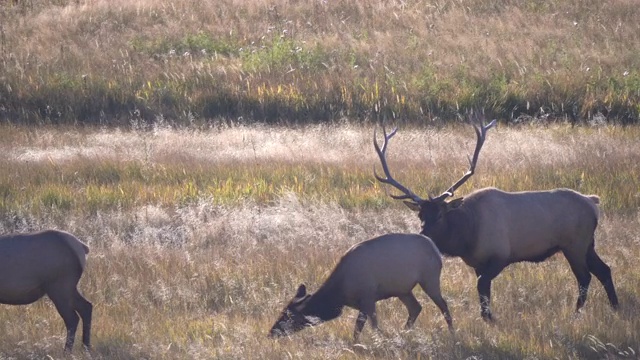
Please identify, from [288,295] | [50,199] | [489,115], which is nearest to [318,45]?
[489,115]

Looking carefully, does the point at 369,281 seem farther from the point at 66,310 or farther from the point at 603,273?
the point at 603,273

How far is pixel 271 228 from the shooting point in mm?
13258

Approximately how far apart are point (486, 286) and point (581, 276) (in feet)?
3.68

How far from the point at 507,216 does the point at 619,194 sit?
4.76 metres

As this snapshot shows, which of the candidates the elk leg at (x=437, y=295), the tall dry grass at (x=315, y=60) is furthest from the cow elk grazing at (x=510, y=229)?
the tall dry grass at (x=315, y=60)

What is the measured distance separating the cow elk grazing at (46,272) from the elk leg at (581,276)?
477 centimetres

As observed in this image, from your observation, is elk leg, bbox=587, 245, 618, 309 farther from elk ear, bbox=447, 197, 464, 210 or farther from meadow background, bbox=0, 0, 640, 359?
elk ear, bbox=447, 197, 464, 210

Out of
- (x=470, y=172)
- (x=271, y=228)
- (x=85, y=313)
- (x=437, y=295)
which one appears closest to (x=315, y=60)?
(x=271, y=228)

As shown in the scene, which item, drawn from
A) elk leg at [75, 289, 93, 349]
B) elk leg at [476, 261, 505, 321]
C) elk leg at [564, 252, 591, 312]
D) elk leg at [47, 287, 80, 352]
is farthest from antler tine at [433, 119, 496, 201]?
elk leg at [47, 287, 80, 352]

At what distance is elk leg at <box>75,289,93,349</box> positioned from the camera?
28.2 ft

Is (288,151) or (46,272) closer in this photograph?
(46,272)

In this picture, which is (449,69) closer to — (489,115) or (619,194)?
(489,115)

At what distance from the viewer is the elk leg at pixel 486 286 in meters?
9.55

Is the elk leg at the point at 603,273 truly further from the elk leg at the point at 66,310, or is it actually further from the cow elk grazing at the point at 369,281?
the elk leg at the point at 66,310
